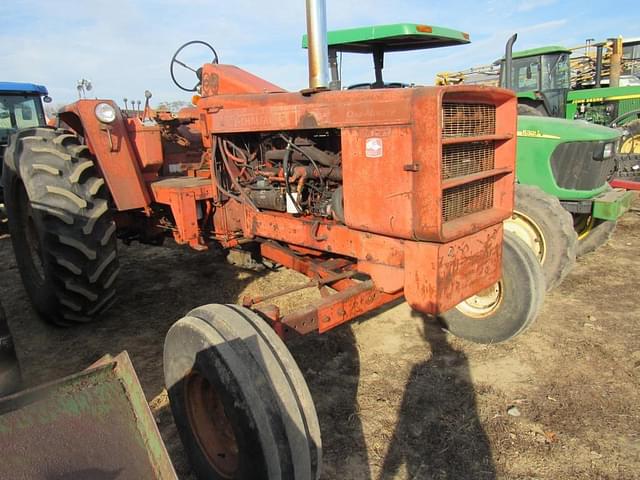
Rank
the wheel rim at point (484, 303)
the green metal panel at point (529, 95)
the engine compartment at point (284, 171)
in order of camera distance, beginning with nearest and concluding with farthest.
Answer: the engine compartment at point (284, 171), the wheel rim at point (484, 303), the green metal panel at point (529, 95)

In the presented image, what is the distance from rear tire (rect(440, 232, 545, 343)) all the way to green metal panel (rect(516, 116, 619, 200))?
5.53 feet

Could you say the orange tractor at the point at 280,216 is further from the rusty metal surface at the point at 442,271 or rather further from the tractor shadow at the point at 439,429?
the tractor shadow at the point at 439,429

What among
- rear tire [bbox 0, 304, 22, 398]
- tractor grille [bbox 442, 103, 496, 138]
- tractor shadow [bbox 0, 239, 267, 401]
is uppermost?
tractor grille [bbox 442, 103, 496, 138]

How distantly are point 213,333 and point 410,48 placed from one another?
3171 millimetres

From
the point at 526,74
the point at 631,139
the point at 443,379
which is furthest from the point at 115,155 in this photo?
the point at 631,139

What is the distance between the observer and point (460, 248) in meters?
2.45

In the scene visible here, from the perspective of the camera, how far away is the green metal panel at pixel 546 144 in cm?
441

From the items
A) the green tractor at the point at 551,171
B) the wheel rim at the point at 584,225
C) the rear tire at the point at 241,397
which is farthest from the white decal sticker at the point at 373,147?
the wheel rim at the point at 584,225

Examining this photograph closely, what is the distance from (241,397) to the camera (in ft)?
6.10

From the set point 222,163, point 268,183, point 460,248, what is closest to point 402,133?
point 460,248

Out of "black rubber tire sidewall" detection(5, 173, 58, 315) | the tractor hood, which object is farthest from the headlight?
the tractor hood

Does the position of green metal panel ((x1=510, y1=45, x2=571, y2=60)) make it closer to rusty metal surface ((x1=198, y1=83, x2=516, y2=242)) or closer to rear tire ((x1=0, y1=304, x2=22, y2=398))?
rusty metal surface ((x1=198, y1=83, x2=516, y2=242))

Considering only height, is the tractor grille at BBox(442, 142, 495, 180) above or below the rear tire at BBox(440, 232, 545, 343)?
above

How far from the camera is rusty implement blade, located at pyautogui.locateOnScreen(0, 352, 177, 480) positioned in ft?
4.68
